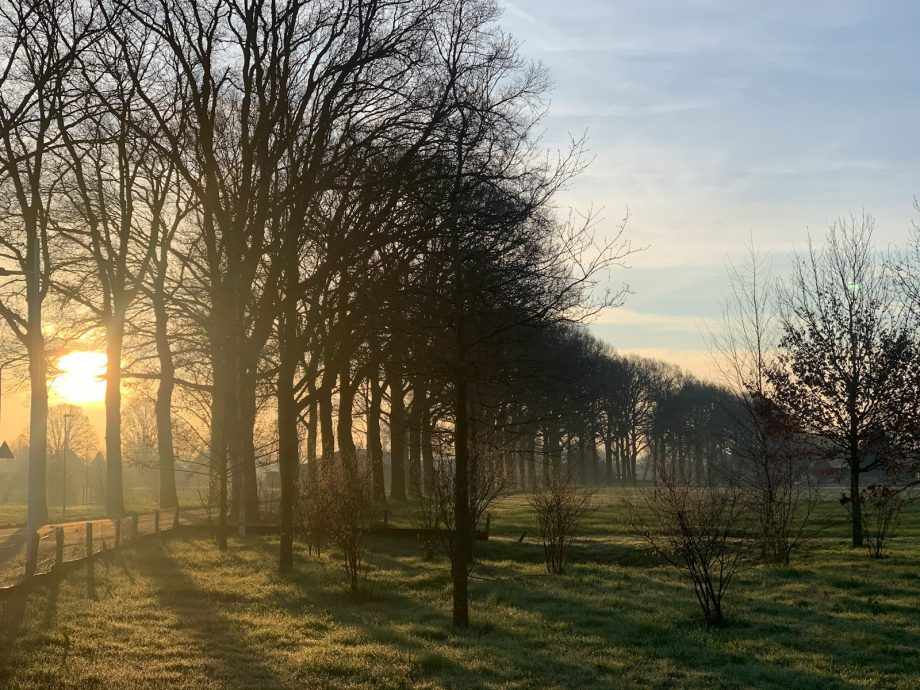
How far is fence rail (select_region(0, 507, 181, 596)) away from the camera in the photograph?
16344mm

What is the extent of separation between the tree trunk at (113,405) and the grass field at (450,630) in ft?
46.7

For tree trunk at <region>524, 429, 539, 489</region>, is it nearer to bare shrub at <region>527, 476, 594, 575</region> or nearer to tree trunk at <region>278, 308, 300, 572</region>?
bare shrub at <region>527, 476, 594, 575</region>

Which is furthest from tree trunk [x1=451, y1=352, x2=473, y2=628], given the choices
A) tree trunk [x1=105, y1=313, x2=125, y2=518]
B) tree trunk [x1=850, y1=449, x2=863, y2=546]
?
tree trunk [x1=105, y1=313, x2=125, y2=518]

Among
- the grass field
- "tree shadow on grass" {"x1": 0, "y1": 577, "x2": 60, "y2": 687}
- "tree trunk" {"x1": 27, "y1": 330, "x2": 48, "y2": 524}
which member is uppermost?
"tree trunk" {"x1": 27, "y1": 330, "x2": 48, "y2": 524}

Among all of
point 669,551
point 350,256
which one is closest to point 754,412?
point 669,551

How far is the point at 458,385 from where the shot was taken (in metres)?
13.5

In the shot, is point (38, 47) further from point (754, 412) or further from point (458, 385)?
point (754, 412)

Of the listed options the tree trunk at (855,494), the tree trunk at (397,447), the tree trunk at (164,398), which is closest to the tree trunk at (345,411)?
the tree trunk at (397,447)

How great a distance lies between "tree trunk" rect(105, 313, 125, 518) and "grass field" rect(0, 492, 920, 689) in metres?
14.2

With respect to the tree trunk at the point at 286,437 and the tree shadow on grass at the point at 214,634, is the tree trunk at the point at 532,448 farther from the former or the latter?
the tree shadow on grass at the point at 214,634

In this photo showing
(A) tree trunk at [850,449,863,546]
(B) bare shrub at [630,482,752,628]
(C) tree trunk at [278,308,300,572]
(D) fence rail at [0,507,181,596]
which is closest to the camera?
(B) bare shrub at [630,482,752,628]

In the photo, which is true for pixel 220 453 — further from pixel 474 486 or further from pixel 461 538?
pixel 461 538

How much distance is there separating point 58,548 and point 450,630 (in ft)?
27.4

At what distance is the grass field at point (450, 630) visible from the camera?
10.2 m
